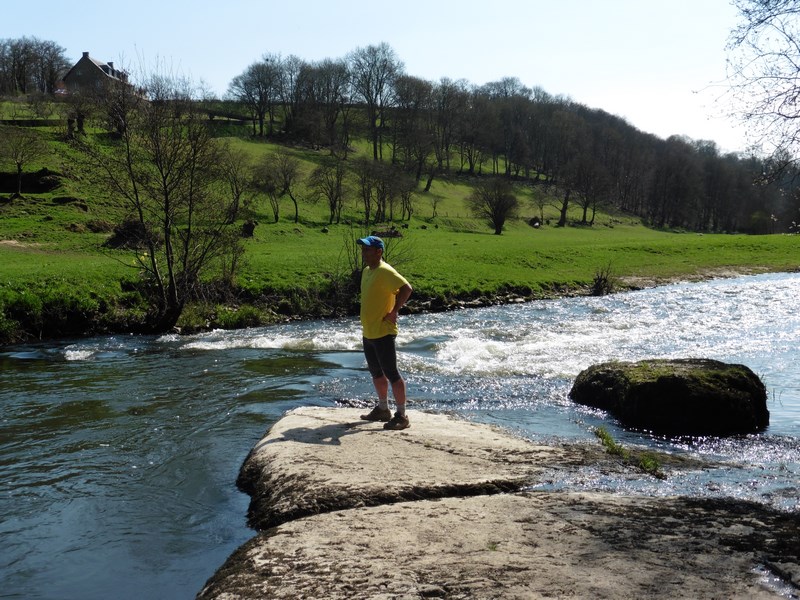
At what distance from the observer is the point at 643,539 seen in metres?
5.65

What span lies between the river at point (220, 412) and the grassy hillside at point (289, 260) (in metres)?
2.25

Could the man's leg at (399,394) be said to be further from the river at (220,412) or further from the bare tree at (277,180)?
the bare tree at (277,180)

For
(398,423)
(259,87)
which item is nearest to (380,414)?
(398,423)

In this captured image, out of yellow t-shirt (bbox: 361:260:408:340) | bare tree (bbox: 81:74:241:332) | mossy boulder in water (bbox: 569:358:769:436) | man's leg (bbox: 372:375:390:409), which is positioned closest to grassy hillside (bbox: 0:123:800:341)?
bare tree (bbox: 81:74:241:332)

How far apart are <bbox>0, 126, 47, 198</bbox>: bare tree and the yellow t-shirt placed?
1867 inches

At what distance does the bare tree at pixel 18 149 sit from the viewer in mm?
48906

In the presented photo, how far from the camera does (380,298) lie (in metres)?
9.38

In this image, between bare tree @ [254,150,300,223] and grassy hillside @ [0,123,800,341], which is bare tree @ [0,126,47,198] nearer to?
grassy hillside @ [0,123,800,341]

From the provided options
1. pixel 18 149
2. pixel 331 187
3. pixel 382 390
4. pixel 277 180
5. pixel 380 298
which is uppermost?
pixel 18 149

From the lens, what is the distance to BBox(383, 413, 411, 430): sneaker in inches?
359

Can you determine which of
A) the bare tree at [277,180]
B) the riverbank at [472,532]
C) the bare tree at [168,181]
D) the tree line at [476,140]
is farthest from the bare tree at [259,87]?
the riverbank at [472,532]

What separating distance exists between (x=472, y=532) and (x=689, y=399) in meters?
6.25

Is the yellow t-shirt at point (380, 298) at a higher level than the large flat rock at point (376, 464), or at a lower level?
higher

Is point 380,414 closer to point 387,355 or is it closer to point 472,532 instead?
point 387,355
